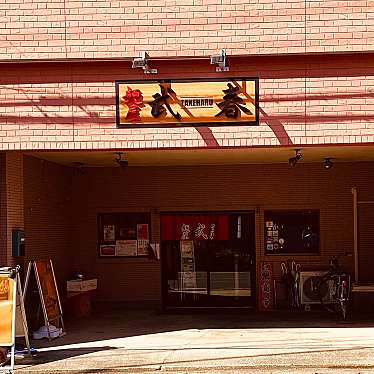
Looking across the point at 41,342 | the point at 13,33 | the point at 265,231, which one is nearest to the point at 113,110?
the point at 13,33

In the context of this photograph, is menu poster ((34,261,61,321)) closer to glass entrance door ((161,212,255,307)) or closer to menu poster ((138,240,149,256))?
Result: menu poster ((138,240,149,256))

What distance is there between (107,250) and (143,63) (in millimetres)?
7681

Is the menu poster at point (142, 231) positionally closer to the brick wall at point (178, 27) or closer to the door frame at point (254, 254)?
the door frame at point (254, 254)

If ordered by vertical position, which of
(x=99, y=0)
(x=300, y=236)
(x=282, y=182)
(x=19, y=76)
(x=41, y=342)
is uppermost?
(x=99, y=0)

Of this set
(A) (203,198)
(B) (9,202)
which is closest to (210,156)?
(A) (203,198)

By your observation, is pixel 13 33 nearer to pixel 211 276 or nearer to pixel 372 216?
pixel 211 276

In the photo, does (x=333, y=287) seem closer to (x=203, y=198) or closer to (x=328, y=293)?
(x=328, y=293)

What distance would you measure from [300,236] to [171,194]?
342 cm

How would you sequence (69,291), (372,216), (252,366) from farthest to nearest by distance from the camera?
1. (372,216)
2. (69,291)
3. (252,366)

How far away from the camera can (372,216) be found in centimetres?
1889

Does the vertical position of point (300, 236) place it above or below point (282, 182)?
below

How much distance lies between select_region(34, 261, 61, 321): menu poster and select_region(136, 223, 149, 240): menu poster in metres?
4.48

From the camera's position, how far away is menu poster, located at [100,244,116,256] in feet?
63.8

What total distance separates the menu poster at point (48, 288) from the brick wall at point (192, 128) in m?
2.61
